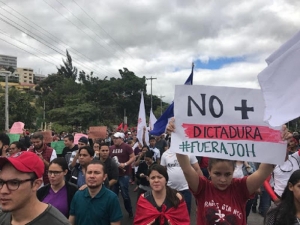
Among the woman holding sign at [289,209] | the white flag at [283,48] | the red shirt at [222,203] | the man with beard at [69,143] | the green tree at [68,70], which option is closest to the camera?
the white flag at [283,48]

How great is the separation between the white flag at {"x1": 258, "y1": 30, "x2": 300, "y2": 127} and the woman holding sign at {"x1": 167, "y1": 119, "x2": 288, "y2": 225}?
2.06ft

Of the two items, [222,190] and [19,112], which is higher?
[19,112]

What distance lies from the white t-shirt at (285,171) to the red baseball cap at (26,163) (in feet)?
12.0

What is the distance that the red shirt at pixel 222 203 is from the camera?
258cm

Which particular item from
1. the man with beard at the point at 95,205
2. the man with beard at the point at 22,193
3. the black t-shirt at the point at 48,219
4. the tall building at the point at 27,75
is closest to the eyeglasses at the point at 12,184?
the man with beard at the point at 22,193

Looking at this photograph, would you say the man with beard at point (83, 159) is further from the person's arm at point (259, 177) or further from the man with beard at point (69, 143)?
the person's arm at point (259, 177)

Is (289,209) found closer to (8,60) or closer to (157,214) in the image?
(157,214)

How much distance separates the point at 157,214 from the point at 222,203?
1092 mm

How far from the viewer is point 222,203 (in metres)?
2.62

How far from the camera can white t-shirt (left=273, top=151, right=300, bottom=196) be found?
4.73 m

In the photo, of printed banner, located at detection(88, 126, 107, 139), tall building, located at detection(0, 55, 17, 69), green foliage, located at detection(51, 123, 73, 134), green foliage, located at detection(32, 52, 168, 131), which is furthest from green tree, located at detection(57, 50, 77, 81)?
tall building, located at detection(0, 55, 17, 69)

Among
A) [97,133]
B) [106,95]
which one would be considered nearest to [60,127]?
[106,95]

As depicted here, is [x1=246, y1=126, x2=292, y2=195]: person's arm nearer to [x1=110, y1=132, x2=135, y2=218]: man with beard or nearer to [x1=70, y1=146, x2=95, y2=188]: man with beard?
[x1=70, y1=146, x2=95, y2=188]: man with beard

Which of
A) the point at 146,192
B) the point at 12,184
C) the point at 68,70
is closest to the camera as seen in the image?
the point at 12,184
